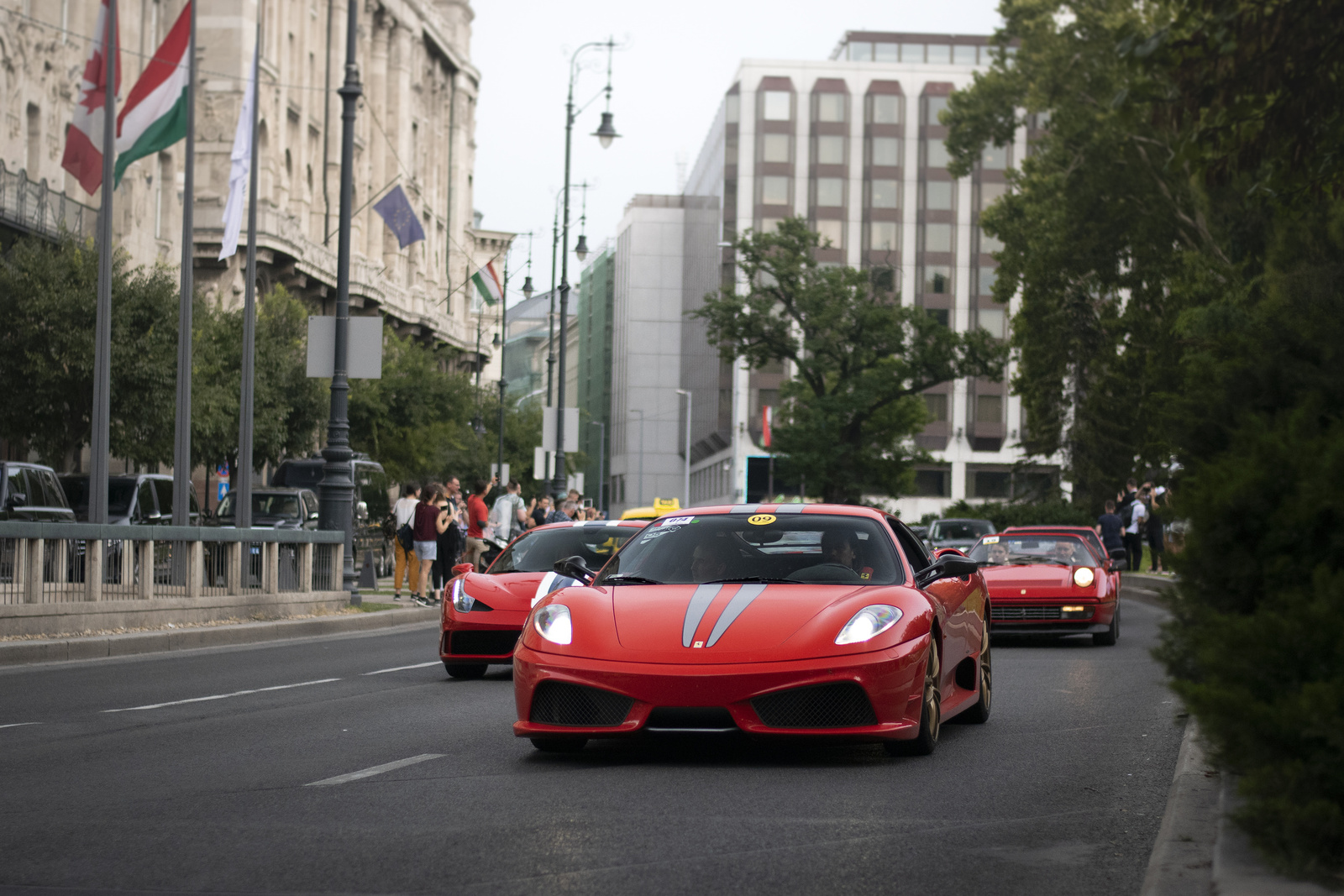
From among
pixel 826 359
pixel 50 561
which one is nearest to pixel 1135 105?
pixel 50 561

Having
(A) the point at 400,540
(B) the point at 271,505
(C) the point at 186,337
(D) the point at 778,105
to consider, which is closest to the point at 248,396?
(A) the point at 400,540

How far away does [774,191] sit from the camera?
98.0 m

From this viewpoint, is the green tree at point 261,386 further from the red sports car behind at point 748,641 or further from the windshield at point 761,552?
the red sports car behind at point 748,641

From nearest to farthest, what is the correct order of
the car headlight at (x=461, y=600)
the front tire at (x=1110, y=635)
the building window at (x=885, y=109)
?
the car headlight at (x=461, y=600) → the front tire at (x=1110, y=635) → the building window at (x=885, y=109)

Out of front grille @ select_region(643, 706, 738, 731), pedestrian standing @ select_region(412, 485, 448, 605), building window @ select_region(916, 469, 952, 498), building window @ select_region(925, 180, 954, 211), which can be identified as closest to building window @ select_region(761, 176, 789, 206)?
building window @ select_region(925, 180, 954, 211)

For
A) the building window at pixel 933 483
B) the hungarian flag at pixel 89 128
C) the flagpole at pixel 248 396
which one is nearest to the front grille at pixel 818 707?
the hungarian flag at pixel 89 128

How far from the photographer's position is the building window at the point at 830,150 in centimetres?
9838

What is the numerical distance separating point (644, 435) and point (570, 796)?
12240cm

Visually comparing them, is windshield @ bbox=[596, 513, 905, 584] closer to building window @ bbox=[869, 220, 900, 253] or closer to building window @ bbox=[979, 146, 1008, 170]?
building window @ bbox=[869, 220, 900, 253]

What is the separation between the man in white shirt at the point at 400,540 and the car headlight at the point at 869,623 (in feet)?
57.7

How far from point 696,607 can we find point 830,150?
92072 mm

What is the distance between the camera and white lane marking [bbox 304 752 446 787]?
805 cm

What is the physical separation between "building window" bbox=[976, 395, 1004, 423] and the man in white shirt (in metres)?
73.0

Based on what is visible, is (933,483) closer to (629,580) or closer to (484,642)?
(484,642)
